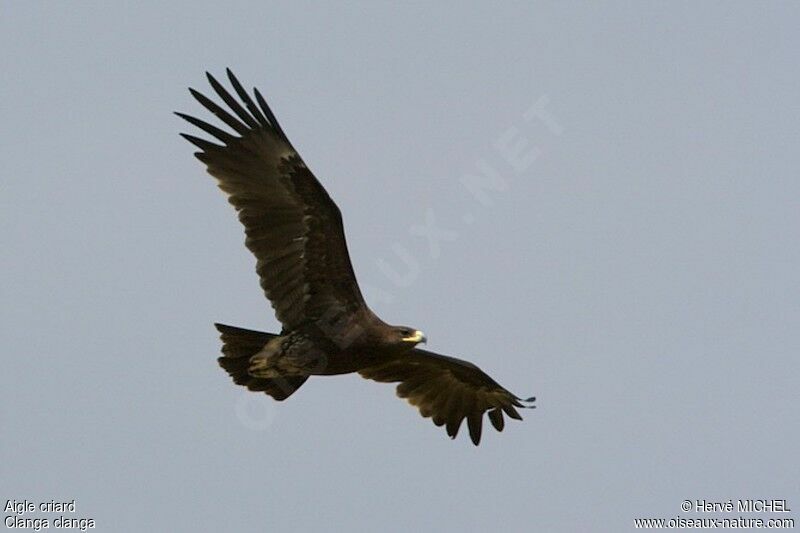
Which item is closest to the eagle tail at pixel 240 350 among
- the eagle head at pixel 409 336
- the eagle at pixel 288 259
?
the eagle at pixel 288 259

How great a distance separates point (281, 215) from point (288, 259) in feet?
1.54

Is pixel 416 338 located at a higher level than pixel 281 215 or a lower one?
lower

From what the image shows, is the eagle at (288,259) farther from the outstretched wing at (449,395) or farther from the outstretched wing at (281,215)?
the outstretched wing at (449,395)

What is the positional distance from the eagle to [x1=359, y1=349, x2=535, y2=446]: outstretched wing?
2.15 metres

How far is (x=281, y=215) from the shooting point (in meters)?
16.6

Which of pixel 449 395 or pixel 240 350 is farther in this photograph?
pixel 449 395

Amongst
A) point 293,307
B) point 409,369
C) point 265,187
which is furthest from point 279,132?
point 409,369

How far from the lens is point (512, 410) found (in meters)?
19.3

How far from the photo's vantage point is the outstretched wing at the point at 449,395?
63.0ft

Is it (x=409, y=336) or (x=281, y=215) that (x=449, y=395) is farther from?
(x=281, y=215)

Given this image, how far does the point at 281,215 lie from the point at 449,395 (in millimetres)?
3933

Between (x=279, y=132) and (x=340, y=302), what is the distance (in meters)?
1.92

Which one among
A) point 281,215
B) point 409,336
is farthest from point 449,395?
point 281,215

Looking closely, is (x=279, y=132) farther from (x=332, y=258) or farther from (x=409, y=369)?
(x=409, y=369)
